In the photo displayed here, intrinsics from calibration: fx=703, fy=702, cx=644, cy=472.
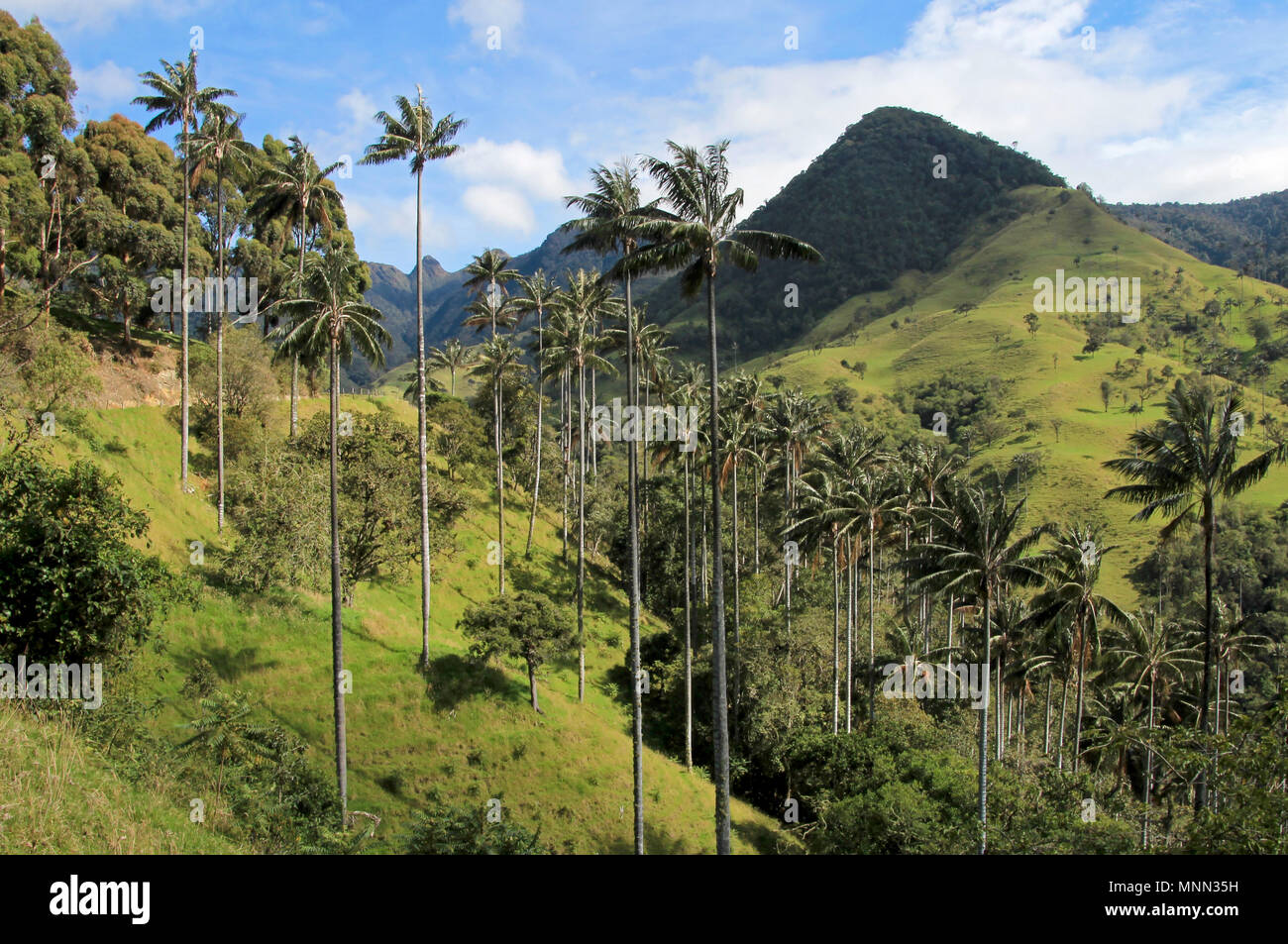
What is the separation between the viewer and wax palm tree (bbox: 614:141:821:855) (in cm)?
1934

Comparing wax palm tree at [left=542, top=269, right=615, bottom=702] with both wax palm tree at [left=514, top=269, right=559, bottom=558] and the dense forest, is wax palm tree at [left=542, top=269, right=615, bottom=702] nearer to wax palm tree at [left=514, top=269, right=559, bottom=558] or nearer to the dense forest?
the dense forest

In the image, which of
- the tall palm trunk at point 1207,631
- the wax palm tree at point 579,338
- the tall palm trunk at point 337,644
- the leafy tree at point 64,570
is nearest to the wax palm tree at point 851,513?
the wax palm tree at point 579,338

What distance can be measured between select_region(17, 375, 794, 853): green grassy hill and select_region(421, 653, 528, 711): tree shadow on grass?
0.23 feet

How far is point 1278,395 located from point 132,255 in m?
182

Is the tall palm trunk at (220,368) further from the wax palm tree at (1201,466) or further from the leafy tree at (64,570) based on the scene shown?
the wax palm tree at (1201,466)

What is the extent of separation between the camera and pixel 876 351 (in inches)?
7687

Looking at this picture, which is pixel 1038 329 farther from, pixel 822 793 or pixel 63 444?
pixel 63 444

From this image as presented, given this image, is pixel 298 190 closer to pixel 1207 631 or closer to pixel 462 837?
pixel 462 837

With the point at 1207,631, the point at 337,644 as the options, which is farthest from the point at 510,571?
the point at 1207,631

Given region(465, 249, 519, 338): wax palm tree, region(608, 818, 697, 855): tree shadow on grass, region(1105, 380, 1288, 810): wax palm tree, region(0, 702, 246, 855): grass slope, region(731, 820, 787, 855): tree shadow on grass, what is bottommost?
region(731, 820, 787, 855): tree shadow on grass

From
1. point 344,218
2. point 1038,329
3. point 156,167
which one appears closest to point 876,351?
point 1038,329

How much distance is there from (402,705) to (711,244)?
76.9 feet

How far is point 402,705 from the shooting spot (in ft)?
101

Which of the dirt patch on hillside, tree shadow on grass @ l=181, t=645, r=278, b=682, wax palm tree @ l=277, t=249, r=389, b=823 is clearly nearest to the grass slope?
wax palm tree @ l=277, t=249, r=389, b=823
